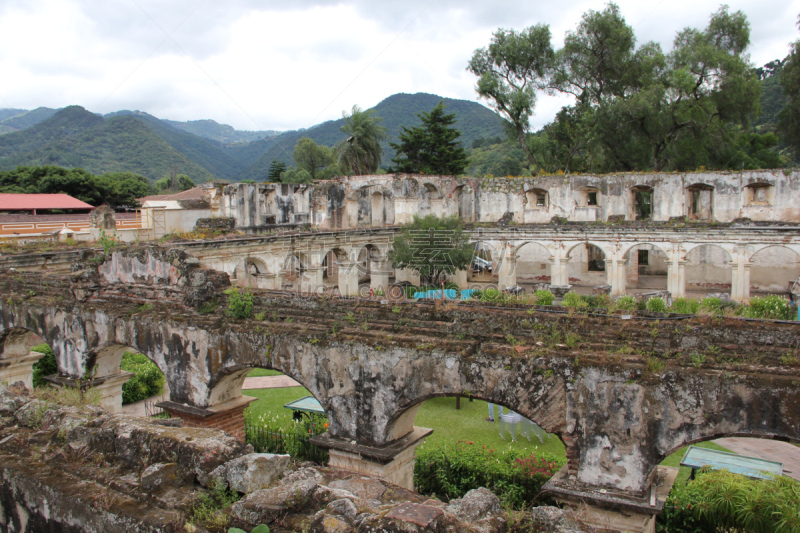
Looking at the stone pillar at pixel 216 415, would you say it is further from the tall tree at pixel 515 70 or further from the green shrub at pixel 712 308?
the tall tree at pixel 515 70

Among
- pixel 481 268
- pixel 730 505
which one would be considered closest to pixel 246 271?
pixel 481 268

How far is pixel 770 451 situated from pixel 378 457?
30.4 feet

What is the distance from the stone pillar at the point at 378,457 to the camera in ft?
23.1

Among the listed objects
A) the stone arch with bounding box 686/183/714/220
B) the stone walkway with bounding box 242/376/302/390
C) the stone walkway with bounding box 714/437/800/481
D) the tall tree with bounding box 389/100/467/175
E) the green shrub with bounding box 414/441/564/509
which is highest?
the tall tree with bounding box 389/100/467/175

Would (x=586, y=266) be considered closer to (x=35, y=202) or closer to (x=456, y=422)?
(x=456, y=422)

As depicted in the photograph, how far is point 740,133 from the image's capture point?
3303 centimetres

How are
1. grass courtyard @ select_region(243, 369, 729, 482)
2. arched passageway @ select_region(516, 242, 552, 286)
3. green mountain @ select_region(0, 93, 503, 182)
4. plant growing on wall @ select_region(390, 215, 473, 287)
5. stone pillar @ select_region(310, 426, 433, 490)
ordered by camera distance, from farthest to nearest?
green mountain @ select_region(0, 93, 503, 182), arched passageway @ select_region(516, 242, 552, 286), plant growing on wall @ select_region(390, 215, 473, 287), grass courtyard @ select_region(243, 369, 729, 482), stone pillar @ select_region(310, 426, 433, 490)

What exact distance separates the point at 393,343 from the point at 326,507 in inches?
136

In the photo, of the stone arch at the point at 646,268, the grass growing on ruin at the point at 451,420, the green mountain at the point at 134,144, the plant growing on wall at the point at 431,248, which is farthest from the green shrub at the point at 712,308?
the green mountain at the point at 134,144

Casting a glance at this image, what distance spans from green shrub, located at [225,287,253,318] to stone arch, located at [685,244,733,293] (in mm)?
26040

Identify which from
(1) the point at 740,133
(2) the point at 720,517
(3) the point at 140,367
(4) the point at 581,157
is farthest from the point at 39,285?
(1) the point at 740,133

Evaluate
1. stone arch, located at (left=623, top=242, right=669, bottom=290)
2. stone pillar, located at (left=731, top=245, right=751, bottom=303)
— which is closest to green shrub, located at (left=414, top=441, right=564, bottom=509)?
stone pillar, located at (left=731, top=245, right=751, bottom=303)

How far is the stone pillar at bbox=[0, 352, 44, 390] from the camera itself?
1154 centimetres

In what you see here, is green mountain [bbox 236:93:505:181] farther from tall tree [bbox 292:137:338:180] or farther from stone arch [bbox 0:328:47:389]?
stone arch [bbox 0:328:47:389]
